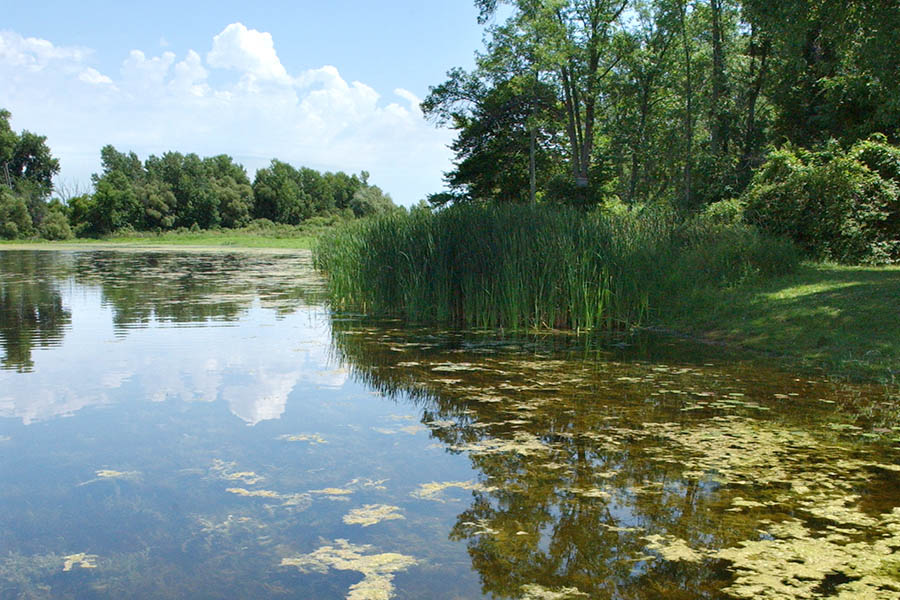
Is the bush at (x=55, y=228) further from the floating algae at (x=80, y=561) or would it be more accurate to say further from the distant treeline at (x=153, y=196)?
the floating algae at (x=80, y=561)

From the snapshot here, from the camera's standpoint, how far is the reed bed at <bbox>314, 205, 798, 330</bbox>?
9.16 m

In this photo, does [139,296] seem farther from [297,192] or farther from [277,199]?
[297,192]

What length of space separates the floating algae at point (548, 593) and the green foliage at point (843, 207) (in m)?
13.1

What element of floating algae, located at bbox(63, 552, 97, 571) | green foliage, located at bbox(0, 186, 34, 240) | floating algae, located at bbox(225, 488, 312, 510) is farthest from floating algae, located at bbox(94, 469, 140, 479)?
green foliage, located at bbox(0, 186, 34, 240)

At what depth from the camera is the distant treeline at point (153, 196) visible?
2156 inches

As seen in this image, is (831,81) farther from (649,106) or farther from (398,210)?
(649,106)

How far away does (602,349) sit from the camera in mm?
7953

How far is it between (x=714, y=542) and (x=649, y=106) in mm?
32820

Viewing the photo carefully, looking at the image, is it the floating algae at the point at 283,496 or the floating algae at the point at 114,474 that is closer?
the floating algae at the point at 283,496

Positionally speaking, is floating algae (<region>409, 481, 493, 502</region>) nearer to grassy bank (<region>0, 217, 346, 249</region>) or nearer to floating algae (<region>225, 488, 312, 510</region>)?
floating algae (<region>225, 488, 312, 510</region>)

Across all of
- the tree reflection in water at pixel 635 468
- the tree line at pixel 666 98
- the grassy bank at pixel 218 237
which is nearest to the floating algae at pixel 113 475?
the tree reflection in water at pixel 635 468

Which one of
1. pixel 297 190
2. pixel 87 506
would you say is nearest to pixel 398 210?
pixel 87 506

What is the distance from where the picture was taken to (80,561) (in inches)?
112

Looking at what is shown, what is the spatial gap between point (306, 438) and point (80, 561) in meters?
1.85
